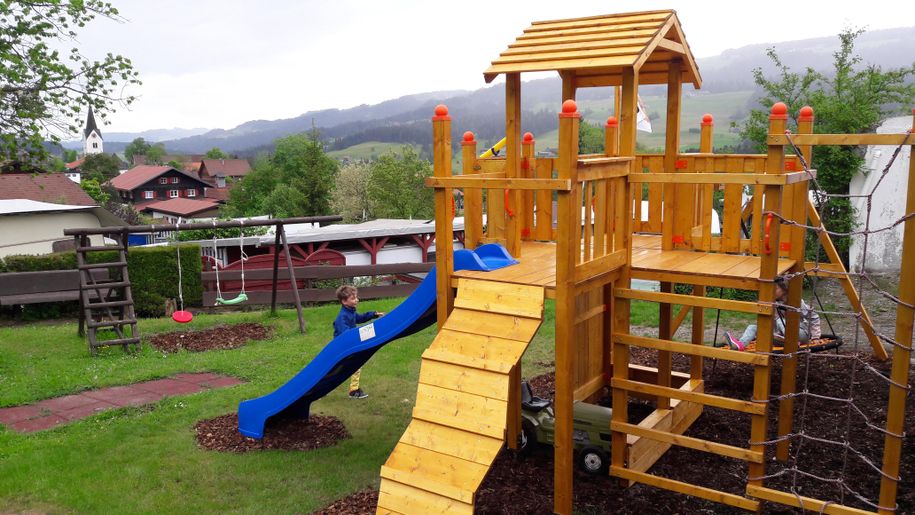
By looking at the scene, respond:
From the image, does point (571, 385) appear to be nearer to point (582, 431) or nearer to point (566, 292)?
point (566, 292)

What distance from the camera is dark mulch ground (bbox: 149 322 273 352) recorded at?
40.2ft

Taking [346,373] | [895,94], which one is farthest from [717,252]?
[895,94]

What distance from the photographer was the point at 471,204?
6.73 m

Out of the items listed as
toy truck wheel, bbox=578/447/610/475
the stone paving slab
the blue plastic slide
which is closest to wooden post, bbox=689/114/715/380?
toy truck wheel, bbox=578/447/610/475

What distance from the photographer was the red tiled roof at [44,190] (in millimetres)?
40969

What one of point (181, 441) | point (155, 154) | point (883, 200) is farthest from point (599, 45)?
point (155, 154)

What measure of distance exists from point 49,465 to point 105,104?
6.20 m

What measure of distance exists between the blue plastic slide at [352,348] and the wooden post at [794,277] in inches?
104

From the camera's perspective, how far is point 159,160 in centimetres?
17938

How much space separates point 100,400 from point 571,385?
640 cm

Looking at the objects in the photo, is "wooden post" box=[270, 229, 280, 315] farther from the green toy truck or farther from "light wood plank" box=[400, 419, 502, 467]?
"light wood plank" box=[400, 419, 502, 467]

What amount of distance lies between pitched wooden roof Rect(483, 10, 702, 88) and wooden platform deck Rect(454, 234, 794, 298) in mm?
1793

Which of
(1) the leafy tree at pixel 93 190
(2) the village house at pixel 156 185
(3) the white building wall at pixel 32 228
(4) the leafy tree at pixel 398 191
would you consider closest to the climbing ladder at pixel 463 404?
(3) the white building wall at pixel 32 228

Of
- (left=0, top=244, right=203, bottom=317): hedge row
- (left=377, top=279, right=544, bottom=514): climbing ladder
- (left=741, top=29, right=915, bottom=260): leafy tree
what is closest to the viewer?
(left=377, top=279, right=544, bottom=514): climbing ladder
